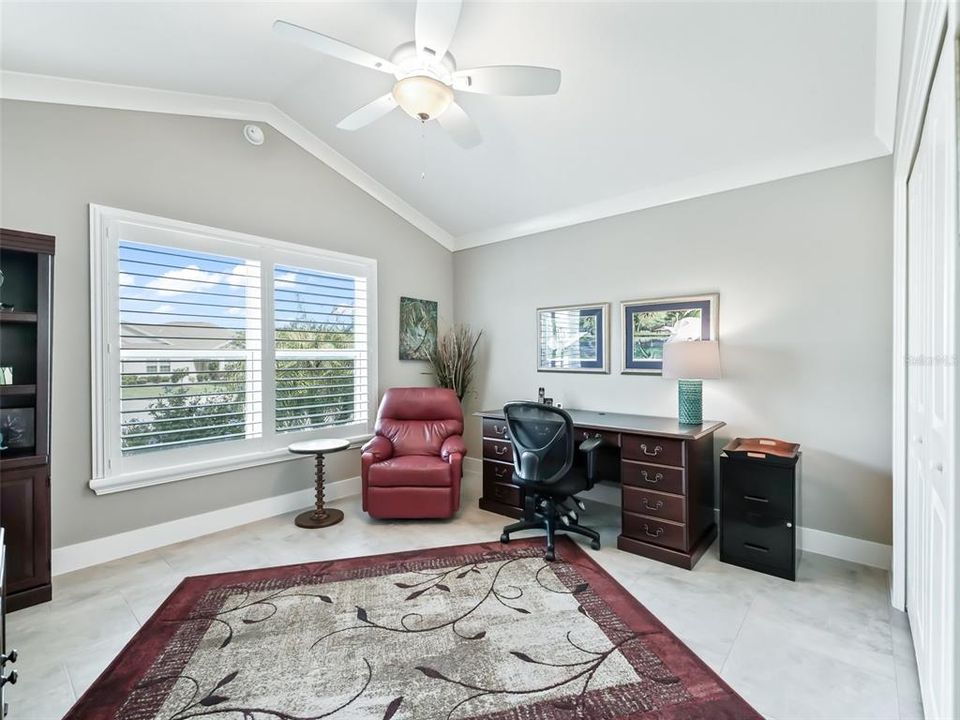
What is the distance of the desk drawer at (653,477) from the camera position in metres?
2.85

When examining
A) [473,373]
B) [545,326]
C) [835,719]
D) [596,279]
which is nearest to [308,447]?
[473,373]

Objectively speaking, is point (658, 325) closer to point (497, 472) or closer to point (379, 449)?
point (497, 472)

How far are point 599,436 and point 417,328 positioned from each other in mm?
2345

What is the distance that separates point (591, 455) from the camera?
9.90 ft

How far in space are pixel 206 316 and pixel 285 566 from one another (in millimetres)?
1861

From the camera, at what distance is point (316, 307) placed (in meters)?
4.02

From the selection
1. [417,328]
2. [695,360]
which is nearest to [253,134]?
[417,328]

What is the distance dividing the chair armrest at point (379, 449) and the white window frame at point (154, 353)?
47 centimetres

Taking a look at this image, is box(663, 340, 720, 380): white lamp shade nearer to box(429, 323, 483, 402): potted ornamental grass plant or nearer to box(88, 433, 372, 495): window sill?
box(429, 323, 483, 402): potted ornamental grass plant

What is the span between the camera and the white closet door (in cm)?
112

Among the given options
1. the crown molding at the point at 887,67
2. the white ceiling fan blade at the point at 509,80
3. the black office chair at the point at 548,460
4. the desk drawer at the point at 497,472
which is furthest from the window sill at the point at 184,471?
the crown molding at the point at 887,67

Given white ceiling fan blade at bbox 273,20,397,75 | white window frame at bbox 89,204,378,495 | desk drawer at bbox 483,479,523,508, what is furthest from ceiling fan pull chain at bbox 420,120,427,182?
desk drawer at bbox 483,479,523,508

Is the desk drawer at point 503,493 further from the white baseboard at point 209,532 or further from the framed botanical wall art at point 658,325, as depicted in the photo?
the framed botanical wall art at point 658,325

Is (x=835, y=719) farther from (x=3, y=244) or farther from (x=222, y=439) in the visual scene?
(x=3, y=244)
